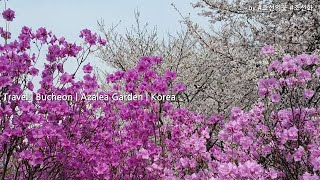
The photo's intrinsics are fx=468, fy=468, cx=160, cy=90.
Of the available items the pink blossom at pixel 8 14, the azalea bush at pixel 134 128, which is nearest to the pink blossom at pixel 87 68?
the azalea bush at pixel 134 128

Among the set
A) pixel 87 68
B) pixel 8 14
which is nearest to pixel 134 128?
pixel 87 68

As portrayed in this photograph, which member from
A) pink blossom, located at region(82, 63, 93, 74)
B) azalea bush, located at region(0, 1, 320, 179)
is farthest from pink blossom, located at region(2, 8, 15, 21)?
pink blossom, located at region(82, 63, 93, 74)

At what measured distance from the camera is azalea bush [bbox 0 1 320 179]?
4.83m

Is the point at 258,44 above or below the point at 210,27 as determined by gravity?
below

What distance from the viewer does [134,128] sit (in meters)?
5.75

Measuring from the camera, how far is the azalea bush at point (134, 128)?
483 cm

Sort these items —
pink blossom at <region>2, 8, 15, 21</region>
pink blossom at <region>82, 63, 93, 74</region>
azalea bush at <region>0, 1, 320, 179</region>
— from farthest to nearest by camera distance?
pink blossom at <region>82, 63, 93, 74</region>
pink blossom at <region>2, 8, 15, 21</region>
azalea bush at <region>0, 1, 320, 179</region>

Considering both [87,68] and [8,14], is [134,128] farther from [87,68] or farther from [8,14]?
[8,14]

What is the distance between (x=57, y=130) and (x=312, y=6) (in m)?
4.25

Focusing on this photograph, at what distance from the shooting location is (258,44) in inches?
319

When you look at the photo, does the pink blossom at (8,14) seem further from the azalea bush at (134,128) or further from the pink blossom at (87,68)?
the pink blossom at (87,68)

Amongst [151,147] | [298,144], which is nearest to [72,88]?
[151,147]

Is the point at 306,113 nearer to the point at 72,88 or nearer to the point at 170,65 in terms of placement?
the point at 72,88

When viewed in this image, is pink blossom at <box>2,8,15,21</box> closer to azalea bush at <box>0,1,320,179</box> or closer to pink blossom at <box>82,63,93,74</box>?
azalea bush at <box>0,1,320,179</box>
